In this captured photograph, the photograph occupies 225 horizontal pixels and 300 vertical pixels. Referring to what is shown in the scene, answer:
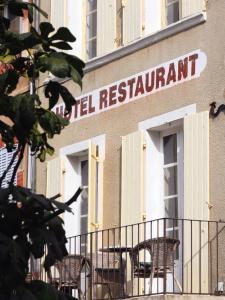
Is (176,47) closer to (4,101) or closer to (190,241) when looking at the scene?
(190,241)

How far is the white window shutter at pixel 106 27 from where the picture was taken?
16.1m

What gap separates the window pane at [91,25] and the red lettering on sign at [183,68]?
109 inches

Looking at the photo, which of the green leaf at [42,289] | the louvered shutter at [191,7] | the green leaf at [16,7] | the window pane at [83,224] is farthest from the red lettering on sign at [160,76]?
the green leaf at [42,289]

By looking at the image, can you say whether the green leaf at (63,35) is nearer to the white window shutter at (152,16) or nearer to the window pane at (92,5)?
the white window shutter at (152,16)

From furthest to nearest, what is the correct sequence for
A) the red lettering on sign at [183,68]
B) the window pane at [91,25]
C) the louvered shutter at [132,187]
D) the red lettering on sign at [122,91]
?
the window pane at [91,25] → the red lettering on sign at [122,91] → the louvered shutter at [132,187] → the red lettering on sign at [183,68]

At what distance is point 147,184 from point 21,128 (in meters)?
8.88

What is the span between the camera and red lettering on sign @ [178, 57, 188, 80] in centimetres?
1437

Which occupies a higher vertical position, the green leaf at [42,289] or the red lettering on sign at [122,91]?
the red lettering on sign at [122,91]

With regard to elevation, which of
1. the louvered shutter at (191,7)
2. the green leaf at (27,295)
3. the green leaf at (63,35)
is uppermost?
the louvered shutter at (191,7)

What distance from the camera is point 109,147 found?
1574 cm

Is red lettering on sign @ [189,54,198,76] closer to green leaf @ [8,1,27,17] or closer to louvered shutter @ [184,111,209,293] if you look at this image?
louvered shutter @ [184,111,209,293]

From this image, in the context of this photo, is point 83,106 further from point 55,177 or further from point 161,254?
point 161,254

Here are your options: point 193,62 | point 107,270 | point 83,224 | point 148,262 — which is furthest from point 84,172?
point 148,262

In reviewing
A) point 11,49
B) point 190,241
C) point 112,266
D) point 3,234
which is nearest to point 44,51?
point 11,49
